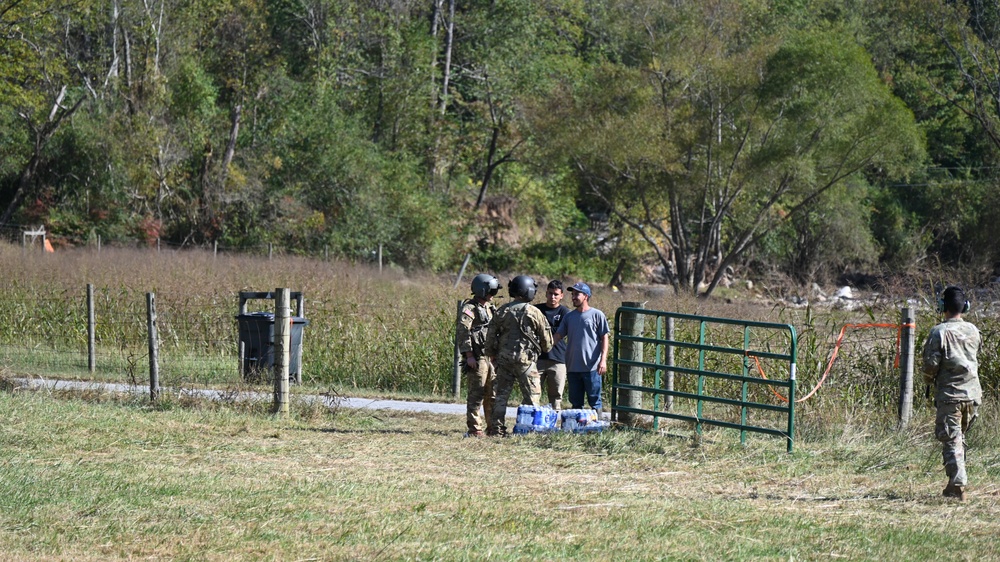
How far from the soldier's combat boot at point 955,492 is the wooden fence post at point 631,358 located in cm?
379

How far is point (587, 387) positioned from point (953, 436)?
4.65m

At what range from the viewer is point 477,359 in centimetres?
1194

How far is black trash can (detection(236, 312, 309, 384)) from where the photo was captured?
15992 millimetres

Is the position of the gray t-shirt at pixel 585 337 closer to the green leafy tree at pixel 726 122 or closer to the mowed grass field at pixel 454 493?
the mowed grass field at pixel 454 493

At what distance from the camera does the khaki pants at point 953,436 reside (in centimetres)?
892

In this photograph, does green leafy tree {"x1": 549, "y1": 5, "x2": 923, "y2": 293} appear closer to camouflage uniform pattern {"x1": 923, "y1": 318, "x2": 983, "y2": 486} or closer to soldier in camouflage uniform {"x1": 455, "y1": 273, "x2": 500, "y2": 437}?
soldier in camouflage uniform {"x1": 455, "y1": 273, "x2": 500, "y2": 437}

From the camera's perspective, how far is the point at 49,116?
40688mm

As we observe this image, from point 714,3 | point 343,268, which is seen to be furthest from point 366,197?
point 714,3

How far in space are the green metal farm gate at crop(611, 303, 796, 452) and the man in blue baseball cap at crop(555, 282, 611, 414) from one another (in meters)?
0.31

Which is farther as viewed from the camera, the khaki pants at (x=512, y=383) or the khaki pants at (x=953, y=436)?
the khaki pants at (x=512, y=383)

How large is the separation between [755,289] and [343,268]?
22.3m

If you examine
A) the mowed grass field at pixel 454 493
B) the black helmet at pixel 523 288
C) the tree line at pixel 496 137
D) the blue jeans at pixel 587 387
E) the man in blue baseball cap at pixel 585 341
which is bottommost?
the mowed grass field at pixel 454 493

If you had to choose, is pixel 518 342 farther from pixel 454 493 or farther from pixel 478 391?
pixel 454 493

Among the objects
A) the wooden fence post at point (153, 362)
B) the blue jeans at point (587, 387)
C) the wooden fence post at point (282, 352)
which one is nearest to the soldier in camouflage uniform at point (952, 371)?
the blue jeans at point (587, 387)
